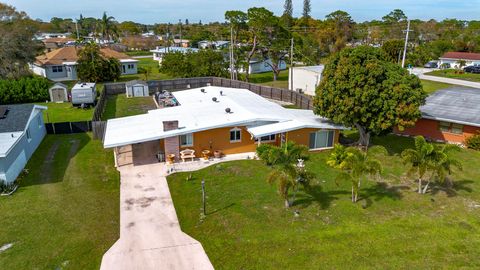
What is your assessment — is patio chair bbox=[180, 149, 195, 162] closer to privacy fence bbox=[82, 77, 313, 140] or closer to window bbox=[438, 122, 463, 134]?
privacy fence bbox=[82, 77, 313, 140]

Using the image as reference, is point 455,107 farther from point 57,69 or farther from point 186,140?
point 57,69

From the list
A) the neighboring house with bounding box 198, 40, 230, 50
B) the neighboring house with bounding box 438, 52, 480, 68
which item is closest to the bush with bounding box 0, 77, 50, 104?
the neighboring house with bounding box 198, 40, 230, 50

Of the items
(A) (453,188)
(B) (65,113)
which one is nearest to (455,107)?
(A) (453,188)

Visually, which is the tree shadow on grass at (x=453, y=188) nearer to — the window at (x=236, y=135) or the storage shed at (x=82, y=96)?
the window at (x=236, y=135)

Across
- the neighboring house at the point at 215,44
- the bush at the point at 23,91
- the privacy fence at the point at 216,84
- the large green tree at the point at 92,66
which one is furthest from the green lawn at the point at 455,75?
the bush at the point at 23,91

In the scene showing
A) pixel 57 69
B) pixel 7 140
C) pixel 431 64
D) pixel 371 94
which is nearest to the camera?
pixel 7 140
